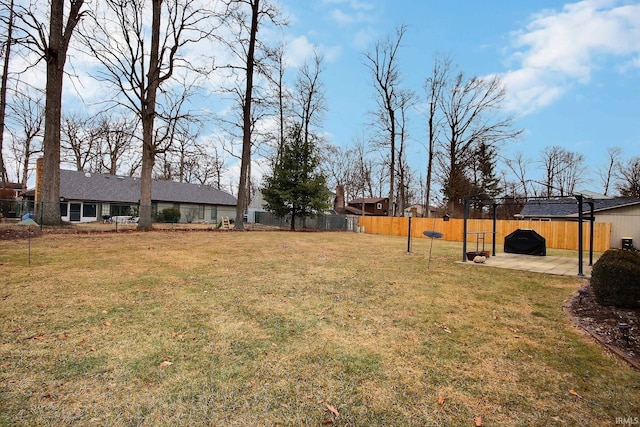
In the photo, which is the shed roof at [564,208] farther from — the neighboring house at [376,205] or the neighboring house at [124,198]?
the neighboring house at [124,198]

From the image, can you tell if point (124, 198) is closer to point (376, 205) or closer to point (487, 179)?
point (376, 205)

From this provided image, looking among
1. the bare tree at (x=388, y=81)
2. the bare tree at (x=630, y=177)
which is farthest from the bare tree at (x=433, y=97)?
the bare tree at (x=630, y=177)

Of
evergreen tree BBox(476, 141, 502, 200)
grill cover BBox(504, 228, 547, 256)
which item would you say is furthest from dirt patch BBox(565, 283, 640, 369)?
evergreen tree BBox(476, 141, 502, 200)

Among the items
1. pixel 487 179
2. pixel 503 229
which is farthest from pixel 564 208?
pixel 487 179

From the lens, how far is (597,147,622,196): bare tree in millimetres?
34750

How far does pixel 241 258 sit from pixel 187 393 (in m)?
6.64

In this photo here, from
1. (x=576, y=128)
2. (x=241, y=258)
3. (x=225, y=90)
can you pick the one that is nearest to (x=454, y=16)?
(x=576, y=128)

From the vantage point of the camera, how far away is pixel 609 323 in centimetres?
445

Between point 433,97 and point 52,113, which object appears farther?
point 433,97

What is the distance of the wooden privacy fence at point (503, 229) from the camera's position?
17.4 m

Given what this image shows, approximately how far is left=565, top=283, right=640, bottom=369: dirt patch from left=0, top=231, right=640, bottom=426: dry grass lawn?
0.20m

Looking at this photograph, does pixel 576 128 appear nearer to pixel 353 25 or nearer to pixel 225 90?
pixel 353 25

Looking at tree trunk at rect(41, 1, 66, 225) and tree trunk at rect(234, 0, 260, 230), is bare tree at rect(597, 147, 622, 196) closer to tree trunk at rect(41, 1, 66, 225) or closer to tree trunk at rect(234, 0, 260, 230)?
tree trunk at rect(234, 0, 260, 230)

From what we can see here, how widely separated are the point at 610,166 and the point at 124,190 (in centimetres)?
5237
